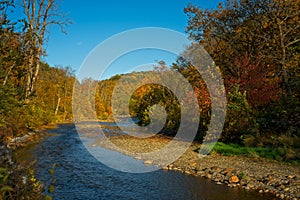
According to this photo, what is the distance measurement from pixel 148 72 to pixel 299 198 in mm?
26519

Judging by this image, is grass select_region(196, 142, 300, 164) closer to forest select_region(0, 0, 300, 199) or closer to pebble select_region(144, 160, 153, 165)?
forest select_region(0, 0, 300, 199)

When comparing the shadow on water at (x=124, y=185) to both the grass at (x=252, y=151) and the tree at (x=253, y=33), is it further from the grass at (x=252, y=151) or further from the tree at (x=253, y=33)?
the tree at (x=253, y=33)

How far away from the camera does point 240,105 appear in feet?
51.3

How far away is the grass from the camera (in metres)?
12.1

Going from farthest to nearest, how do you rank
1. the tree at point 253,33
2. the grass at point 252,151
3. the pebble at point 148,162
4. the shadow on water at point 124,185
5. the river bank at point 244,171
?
the tree at point 253,33, the pebble at point 148,162, the grass at point 252,151, the river bank at point 244,171, the shadow on water at point 124,185

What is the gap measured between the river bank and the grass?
0.36 metres

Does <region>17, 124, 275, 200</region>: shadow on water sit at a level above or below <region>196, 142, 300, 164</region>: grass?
below

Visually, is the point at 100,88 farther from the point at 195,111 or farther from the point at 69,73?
the point at 195,111

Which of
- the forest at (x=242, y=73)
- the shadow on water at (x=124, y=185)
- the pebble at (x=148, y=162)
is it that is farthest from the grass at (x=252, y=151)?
the shadow on water at (x=124, y=185)

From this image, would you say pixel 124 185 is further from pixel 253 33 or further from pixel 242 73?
pixel 253 33

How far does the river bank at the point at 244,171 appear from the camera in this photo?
8.98 metres

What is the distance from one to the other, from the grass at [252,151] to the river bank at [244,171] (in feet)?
1.17

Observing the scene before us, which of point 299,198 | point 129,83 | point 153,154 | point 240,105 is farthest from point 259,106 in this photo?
point 129,83

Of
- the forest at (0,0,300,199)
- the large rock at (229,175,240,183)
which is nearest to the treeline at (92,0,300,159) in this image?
the forest at (0,0,300,199)
